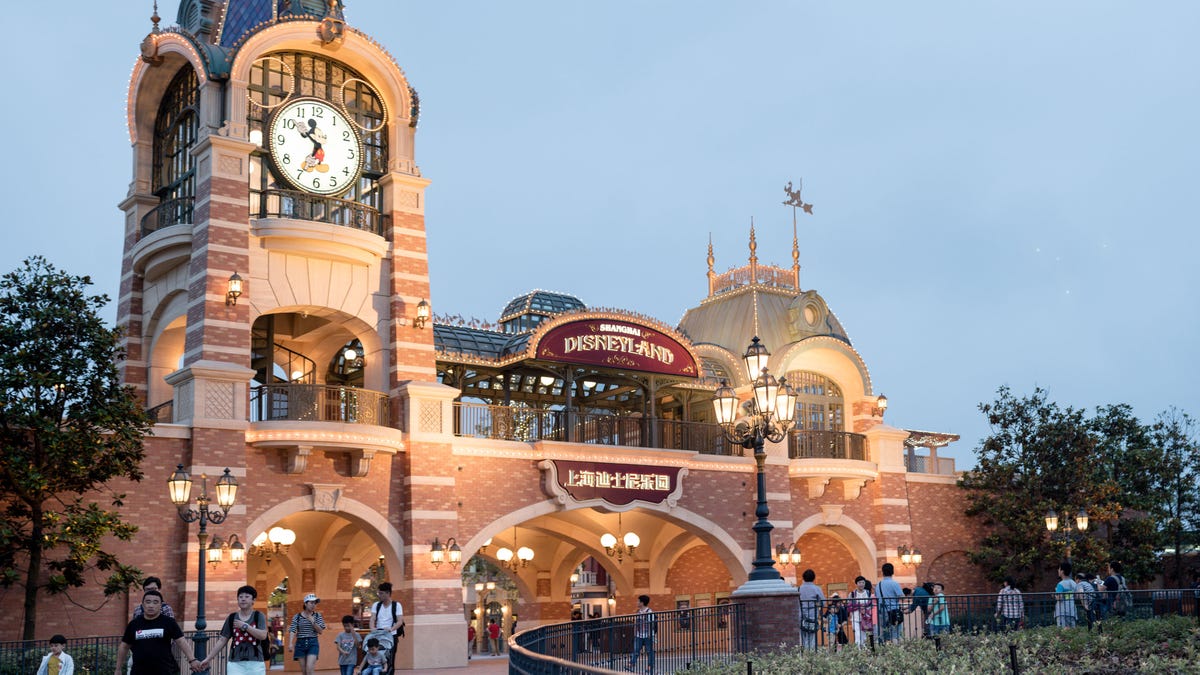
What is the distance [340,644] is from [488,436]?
13.2m

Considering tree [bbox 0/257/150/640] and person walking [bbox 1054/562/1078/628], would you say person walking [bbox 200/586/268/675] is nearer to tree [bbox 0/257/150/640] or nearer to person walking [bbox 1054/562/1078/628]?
tree [bbox 0/257/150/640]

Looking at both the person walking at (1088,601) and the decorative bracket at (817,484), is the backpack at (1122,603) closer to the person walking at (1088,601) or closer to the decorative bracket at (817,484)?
the person walking at (1088,601)

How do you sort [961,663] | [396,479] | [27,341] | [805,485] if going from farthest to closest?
[805,485] → [396,479] → [27,341] → [961,663]

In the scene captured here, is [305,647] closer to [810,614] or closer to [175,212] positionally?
[810,614]

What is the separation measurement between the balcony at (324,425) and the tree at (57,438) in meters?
2.82

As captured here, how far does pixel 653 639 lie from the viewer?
18578 mm

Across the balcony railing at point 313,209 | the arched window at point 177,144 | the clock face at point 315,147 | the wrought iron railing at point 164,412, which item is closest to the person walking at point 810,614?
the balcony railing at point 313,209

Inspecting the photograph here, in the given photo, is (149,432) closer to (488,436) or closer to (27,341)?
(27,341)

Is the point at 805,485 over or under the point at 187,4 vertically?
under

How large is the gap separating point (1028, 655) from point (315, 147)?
61.1ft

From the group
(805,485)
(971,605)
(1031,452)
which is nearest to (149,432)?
(971,605)

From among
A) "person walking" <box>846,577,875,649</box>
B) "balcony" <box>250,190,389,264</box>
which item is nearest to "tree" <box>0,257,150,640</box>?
"balcony" <box>250,190,389,264</box>

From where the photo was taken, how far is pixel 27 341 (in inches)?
878

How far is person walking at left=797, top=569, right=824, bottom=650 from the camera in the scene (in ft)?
63.3
